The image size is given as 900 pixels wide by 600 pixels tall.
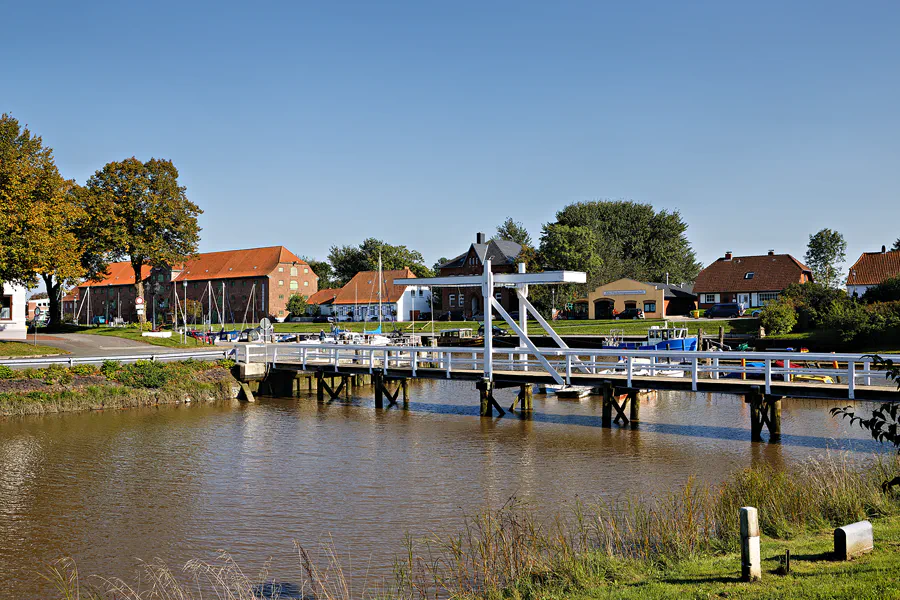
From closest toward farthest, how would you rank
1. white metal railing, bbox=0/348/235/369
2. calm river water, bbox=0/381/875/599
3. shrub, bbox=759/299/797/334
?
calm river water, bbox=0/381/875/599, white metal railing, bbox=0/348/235/369, shrub, bbox=759/299/797/334

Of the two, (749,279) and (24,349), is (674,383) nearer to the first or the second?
(24,349)

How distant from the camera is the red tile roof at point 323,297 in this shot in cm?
9981

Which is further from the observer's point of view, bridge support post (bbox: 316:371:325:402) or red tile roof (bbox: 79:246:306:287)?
red tile roof (bbox: 79:246:306:287)

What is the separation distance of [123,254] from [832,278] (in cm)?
7809

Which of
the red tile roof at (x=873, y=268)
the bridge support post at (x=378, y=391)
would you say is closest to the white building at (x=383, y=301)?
the red tile roof at (x=873, y=268)

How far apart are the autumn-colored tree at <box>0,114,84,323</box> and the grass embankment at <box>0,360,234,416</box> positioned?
894 centimetres

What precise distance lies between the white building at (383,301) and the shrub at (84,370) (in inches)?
2276

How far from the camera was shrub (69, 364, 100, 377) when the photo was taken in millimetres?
30422

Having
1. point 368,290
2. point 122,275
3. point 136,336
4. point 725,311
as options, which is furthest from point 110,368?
point 122,275

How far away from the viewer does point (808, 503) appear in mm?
11594

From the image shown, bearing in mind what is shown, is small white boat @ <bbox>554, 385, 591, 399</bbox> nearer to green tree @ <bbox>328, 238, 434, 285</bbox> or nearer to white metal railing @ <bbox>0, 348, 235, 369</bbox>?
white metal railing @ <bbox>0, 348, 235, 369</bbox>

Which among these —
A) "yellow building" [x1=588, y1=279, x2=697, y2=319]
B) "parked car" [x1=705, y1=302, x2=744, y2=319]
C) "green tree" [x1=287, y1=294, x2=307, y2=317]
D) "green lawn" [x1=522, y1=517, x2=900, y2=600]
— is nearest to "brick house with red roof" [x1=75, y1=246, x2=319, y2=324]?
"green tree" [x1=287, y1=294, x2=307, y2=317]

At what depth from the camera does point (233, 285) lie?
3991 inches

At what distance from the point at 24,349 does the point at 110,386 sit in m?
10.4
